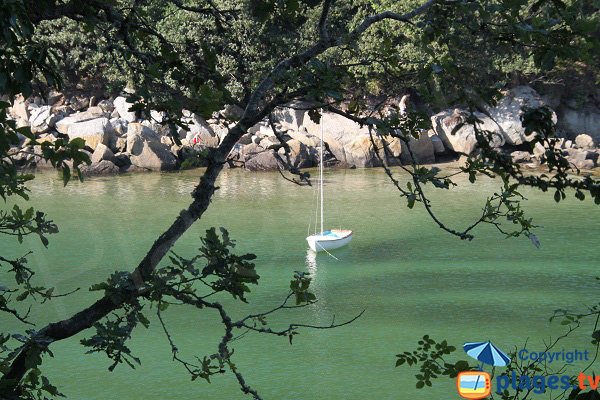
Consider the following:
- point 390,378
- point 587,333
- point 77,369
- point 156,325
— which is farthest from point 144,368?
point 587,333

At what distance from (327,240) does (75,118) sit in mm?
11395

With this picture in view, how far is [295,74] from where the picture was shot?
2242mm

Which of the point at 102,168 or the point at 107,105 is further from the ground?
the point at 107,105

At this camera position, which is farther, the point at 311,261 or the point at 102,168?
the point at 102,168

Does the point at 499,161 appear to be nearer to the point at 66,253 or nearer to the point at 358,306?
the point at 358,306

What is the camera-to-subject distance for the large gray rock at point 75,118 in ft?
65.6

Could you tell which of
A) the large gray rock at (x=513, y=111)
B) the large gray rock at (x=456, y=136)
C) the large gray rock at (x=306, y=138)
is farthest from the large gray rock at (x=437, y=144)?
the large gray rock at (x=306, y=138)

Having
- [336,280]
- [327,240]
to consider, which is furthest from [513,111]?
[336,280]

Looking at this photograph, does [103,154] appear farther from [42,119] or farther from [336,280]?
[336,280]

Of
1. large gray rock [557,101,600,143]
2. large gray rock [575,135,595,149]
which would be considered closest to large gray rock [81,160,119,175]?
large gray rock [575,135,595,149]

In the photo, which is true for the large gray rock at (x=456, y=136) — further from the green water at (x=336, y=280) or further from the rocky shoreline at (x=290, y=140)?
the green water at (x=336, y=280)

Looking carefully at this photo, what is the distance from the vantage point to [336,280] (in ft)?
32.2

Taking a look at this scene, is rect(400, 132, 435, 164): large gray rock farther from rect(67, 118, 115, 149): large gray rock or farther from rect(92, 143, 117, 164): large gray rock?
rect(67, 118, 115, 149): large gray rock

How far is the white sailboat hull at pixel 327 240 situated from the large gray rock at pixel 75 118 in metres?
10.4
